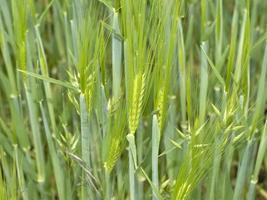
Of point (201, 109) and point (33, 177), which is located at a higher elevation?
point (201, 109)

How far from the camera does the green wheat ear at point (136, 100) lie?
676 mm

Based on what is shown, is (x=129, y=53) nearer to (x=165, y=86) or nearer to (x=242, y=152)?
(x=165, y=86)

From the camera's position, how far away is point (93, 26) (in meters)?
0.77

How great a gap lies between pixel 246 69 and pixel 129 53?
0.17 metres

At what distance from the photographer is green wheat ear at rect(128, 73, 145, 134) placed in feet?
2.22

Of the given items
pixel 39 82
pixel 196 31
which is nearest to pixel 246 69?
pixel 39 82

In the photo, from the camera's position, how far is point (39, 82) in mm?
886

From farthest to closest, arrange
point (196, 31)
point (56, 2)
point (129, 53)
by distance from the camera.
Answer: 1. point (196, 31)
2. point (56, 2)
3. point (129, 53)

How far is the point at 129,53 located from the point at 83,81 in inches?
2.8

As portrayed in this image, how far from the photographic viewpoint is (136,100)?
2.25ft

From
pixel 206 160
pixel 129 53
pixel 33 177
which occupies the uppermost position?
pixel 129 53

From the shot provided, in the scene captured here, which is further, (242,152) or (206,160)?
(242,152)

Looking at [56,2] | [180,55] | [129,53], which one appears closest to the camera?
[129,53]

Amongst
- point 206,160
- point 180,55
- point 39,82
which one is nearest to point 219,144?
point 206,160
